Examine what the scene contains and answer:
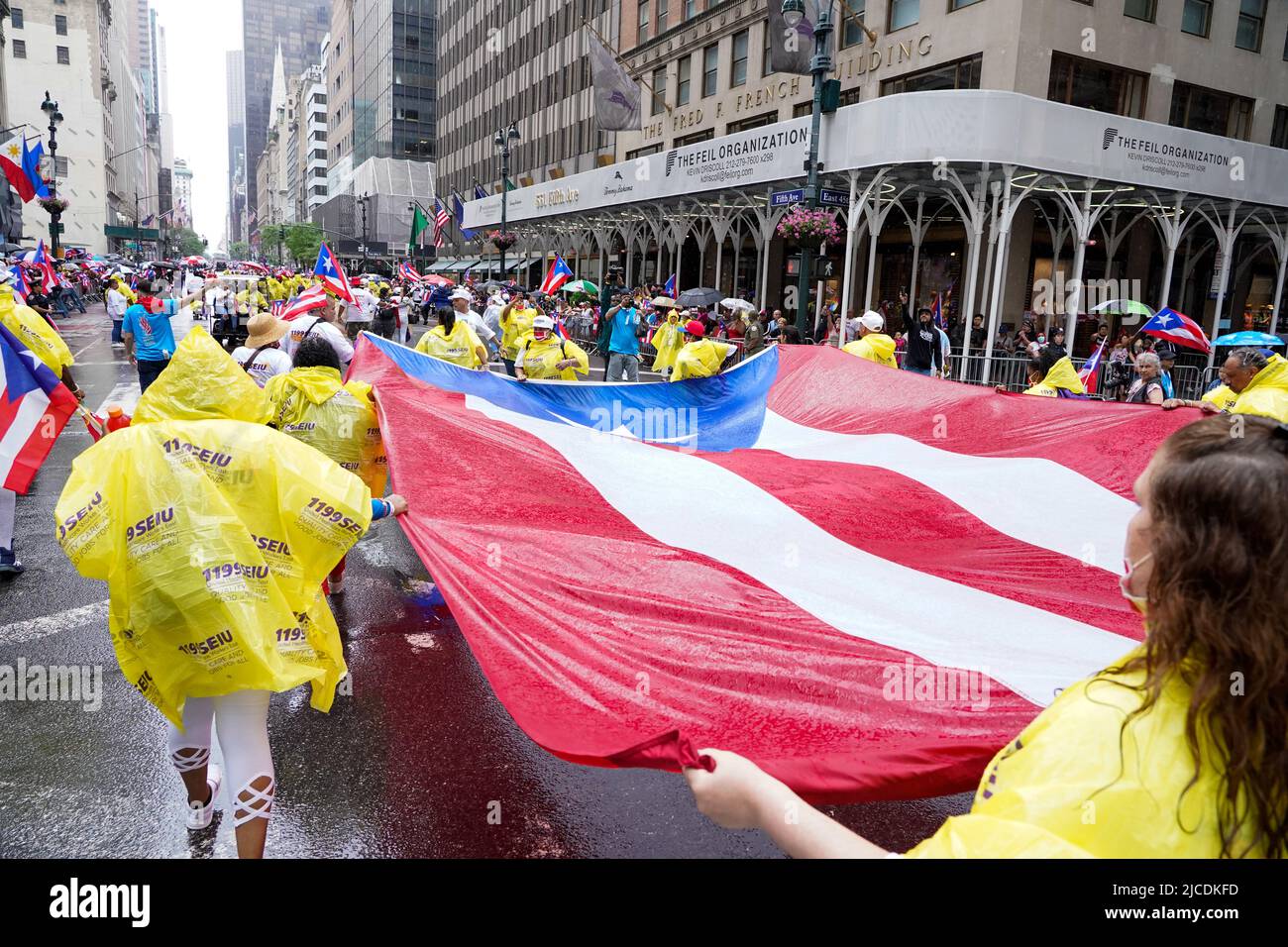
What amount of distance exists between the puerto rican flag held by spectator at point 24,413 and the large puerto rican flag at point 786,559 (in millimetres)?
2245

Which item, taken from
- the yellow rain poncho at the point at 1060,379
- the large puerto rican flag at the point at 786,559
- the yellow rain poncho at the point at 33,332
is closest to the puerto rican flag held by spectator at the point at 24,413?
the yellow rain poncho at the point at 33,332

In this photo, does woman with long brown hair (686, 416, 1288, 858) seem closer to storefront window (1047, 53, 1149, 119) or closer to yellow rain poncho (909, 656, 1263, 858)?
yellow rain poncho (909, 656, 1263, 858)

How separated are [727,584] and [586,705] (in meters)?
1.11

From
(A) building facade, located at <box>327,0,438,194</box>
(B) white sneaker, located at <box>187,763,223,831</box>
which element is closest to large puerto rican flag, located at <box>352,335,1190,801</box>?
(B) white sneaker, located at <box>187,763,223,831</box>

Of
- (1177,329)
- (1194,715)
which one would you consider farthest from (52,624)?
(1177,329)

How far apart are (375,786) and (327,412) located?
246cm

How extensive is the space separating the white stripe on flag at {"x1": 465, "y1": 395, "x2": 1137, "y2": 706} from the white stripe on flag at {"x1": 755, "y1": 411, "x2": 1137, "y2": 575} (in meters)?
0.88

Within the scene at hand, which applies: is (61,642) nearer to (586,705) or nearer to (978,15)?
(586,705)

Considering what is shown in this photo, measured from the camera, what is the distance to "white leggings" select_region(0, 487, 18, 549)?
675 centimetres

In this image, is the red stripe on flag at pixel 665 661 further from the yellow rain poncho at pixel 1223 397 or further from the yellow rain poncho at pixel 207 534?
the yellow rain poncho at pixel 1223 397

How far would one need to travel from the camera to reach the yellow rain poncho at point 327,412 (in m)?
5.58

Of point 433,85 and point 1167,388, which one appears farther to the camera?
point 433,85
